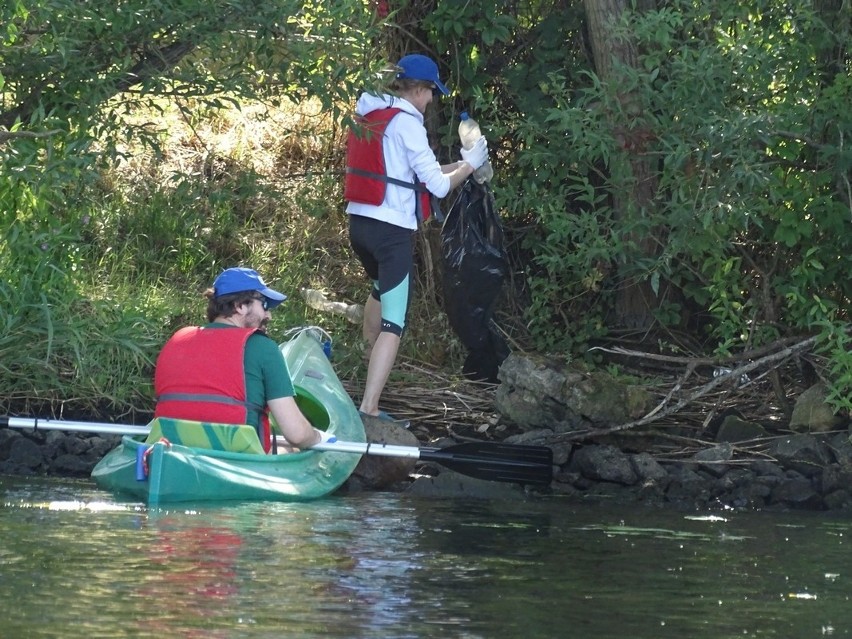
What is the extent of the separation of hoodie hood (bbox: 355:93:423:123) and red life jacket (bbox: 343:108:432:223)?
0.07 ft

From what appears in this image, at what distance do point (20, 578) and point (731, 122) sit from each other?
172 inches

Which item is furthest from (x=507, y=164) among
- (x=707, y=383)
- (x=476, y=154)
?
(x=707, y=383)

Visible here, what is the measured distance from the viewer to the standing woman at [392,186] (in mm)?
8219

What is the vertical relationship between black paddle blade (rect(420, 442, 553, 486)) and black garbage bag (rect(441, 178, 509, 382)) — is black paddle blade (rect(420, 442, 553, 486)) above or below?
below

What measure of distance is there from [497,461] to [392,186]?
63.9 inches

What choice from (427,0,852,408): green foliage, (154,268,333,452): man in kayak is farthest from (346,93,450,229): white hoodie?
(154,268,333,452): man in kayak

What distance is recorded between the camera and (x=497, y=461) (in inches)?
305

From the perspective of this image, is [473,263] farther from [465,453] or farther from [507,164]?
[465,453]

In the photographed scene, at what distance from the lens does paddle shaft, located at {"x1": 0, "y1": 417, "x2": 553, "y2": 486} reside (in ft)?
24.8

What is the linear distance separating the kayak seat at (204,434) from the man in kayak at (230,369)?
0.03 metres

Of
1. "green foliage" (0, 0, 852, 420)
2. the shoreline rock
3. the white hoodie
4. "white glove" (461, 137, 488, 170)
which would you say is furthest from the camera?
"white glove" (461, 137, 488, 170)

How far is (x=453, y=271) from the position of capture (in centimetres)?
942

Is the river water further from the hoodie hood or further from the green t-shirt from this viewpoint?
the hoodie hood

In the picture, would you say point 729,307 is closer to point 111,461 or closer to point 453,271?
point 453,271
